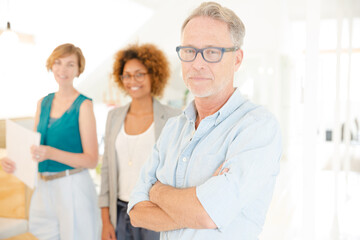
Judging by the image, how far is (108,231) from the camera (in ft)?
6.02

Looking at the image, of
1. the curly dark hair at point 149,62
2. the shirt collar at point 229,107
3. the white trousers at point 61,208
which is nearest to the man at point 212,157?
the shirt collar at point 229,107

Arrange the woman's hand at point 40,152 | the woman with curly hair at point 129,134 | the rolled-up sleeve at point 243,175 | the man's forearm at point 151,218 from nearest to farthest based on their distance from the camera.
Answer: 1. the rolled-up sleeve at point 243,175
2. the man's forearm at point 151,218
3. the woman's hand at point 40,152
4. the woman with curly hair at point 129,134

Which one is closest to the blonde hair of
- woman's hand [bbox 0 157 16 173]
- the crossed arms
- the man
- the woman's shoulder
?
the woman's shoulder

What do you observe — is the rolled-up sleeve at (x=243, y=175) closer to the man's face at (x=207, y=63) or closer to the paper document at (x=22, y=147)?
the man's face at (x=207, y=63)

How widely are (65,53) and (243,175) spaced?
3.68 ft

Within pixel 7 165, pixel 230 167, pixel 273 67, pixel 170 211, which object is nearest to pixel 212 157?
pixel 230 167

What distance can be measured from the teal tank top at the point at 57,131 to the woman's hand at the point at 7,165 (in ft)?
0.44

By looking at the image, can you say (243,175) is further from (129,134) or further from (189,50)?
(129,134)

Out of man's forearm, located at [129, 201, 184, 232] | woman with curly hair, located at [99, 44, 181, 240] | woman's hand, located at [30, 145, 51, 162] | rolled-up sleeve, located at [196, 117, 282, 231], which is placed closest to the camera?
rolled-up sleeve, located at [196, 117, 282, 231]

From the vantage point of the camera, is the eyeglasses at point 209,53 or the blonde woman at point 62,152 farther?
the blonde woman at point 62,152

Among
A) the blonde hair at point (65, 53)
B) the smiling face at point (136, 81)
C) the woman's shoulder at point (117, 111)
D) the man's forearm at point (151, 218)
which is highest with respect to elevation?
the blonde hair at point (65, 53)

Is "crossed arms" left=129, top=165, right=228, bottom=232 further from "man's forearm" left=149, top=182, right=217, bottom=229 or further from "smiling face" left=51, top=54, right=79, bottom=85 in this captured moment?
"smiling face" left=51, top=54, right=79, bottom=85

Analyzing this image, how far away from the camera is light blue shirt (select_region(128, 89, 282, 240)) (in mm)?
1030

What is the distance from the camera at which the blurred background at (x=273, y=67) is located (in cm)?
165
